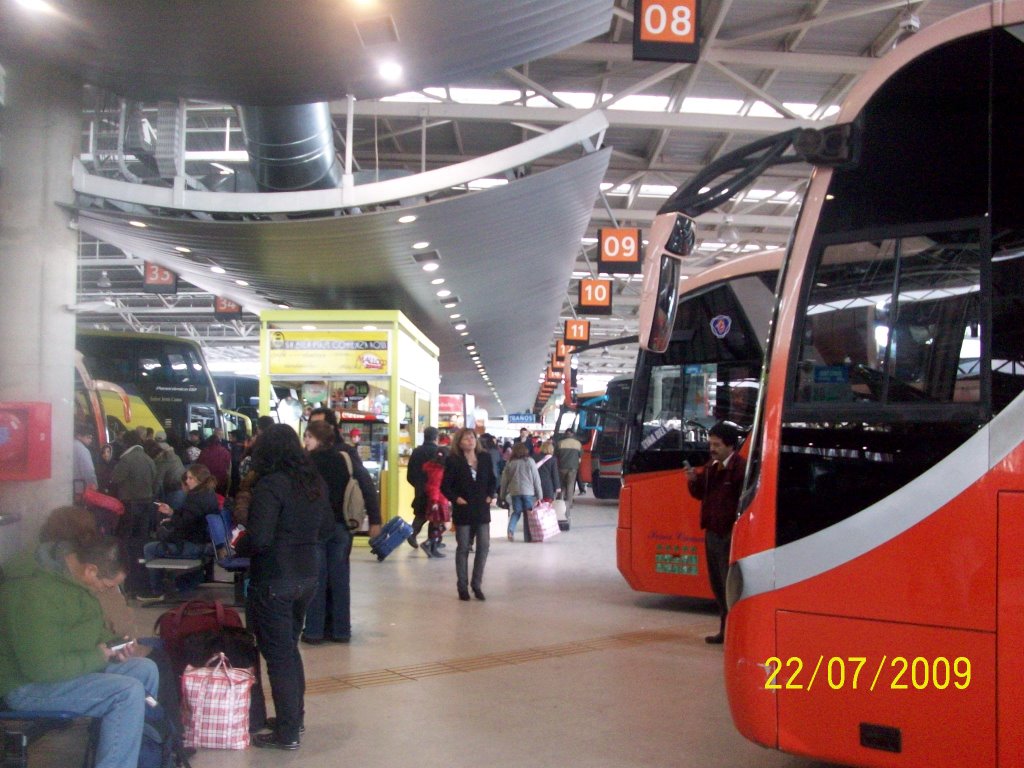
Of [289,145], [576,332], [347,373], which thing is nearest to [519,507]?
[347,373]

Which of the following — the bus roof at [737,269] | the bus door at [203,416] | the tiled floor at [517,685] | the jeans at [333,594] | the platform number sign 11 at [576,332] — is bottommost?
the tiled floor at [517,685]

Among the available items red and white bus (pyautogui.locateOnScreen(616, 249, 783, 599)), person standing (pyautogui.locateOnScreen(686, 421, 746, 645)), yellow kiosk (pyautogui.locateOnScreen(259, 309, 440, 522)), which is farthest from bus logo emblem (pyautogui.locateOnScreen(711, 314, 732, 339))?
yellow kiosk (pyautogui.locateOnScreen(259, 309, 440, 522))

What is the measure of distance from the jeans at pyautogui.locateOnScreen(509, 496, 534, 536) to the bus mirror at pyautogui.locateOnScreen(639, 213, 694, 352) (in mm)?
12086

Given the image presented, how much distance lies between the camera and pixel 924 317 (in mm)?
3729

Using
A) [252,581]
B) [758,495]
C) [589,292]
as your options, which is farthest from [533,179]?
[589,292]

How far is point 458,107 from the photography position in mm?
15406

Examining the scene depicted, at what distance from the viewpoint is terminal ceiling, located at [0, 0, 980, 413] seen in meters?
8.41

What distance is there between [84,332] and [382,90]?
12.6m

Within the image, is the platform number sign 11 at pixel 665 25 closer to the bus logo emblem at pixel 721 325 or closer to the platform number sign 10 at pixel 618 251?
the bus logo emblem at pixel 721 325

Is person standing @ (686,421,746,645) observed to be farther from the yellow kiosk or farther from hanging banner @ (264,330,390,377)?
hanging banner @ (264,330,390,377)

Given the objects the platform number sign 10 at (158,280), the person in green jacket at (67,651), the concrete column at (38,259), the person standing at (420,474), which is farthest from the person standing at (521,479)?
the person in green jacket at (67,651)

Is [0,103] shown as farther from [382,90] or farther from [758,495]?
[758,495]

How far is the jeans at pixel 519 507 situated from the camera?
16.2 meters
